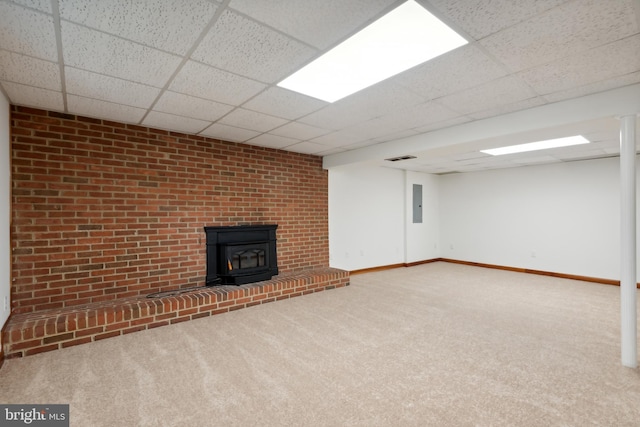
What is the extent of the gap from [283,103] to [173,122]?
151 centimetres

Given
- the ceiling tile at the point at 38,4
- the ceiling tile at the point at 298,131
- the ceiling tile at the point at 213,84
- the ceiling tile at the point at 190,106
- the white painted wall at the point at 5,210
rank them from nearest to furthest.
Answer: the ceiling tile at the point at 38,4 < the ceiling tile at the point at 213,84 < the white painted wall at the point at 5,210 < the ceiling tile at the point at 190,106 < the ceiling tile at the point at 298,131

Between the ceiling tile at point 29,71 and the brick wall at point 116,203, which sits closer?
the ceiling tile at point 29,71

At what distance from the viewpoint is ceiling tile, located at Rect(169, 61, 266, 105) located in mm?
2268

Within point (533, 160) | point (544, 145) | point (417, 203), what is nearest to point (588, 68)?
point (544, 145)

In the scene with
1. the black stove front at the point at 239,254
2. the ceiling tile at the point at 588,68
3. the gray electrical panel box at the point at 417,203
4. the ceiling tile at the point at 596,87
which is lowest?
the black stove front at the point at 239,254

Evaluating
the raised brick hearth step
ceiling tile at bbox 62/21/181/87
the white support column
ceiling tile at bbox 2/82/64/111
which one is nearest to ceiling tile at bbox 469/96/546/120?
the white support column

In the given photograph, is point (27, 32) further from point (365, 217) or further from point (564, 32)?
point (365, 217)

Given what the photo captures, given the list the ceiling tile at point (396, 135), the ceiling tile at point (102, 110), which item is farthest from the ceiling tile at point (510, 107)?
the ceiling tile at point (102, 110)

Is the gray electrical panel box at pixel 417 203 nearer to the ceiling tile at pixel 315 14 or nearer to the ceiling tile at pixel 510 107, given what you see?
the ceiling tile at pixel 510 107

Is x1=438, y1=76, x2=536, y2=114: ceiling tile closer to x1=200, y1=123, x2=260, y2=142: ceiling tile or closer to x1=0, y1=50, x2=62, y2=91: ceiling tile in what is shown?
x1=200, y1=123, x2=260, y2=142: ceiling tile

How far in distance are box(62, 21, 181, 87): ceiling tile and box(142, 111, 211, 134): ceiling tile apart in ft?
3.05

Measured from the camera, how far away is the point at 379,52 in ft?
6.60

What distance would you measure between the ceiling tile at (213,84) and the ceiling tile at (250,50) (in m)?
0.11

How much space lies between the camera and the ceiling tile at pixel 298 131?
3662mm
